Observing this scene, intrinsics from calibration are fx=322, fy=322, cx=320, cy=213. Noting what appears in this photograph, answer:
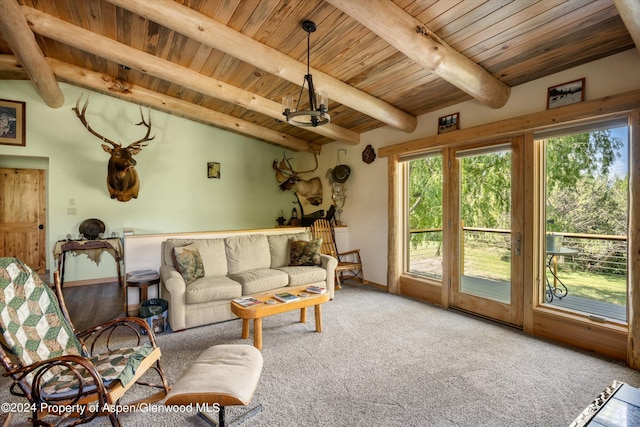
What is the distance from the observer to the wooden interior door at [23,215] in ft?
19.6

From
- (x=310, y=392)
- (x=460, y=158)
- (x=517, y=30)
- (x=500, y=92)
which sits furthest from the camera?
(x=460, y=158)

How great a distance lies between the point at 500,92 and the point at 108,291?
245 inches

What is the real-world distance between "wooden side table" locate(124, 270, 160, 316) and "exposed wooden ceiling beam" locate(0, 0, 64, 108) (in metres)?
2.83

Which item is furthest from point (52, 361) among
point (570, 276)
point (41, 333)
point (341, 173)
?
point (341, 173)

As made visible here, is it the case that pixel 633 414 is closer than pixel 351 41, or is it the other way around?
pixel 633 414

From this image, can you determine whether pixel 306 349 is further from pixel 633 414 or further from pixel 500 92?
pixel 500 92

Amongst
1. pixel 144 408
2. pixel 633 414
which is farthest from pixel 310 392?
pixel 633 414

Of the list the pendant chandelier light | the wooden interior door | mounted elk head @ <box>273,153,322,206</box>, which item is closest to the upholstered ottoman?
the pendant chandelier light

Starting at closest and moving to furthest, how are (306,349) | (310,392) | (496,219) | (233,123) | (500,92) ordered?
(310,392) < (306,349) < (500,92) < (496,219) < (233,123)

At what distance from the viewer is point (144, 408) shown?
2174 mm

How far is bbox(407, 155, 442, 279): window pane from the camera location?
4.59 m

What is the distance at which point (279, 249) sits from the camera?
4.72m

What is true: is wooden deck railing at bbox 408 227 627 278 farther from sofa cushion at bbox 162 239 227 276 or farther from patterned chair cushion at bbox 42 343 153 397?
patterned chair cushion at bbox 42 343 153 397

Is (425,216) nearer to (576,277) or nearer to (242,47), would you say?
(576,277)
